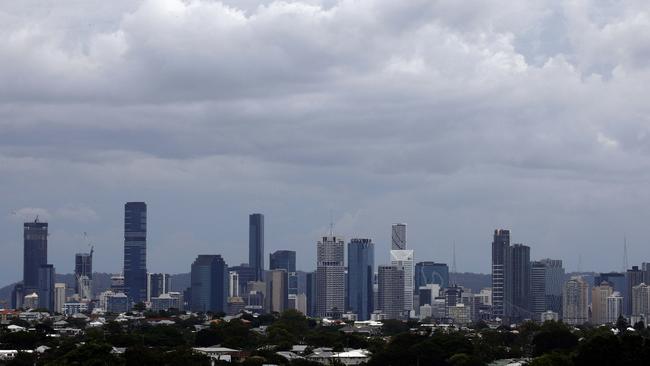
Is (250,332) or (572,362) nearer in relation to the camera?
(572,362)

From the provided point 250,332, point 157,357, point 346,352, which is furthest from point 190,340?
point 157,357

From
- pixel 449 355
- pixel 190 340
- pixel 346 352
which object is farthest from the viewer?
pixel 190 340

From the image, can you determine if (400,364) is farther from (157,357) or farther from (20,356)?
(20,356)

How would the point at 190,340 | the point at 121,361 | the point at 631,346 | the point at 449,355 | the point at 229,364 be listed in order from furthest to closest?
1. the point at 190,340
2. the point at 449,355
3. the point at 229,364
4. the point at 121,361
5. the point at 631,346

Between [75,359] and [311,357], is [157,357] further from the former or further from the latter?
[311,357]

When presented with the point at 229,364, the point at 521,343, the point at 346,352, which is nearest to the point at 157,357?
the point at 229,364

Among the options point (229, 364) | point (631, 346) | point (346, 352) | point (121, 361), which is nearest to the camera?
point (631, 346)

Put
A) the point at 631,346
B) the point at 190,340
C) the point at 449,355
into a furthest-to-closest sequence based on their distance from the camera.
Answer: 1. the point at 190,340
2. the point at 449,355
3. the point at 631,346

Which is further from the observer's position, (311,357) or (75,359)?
(311,357)
